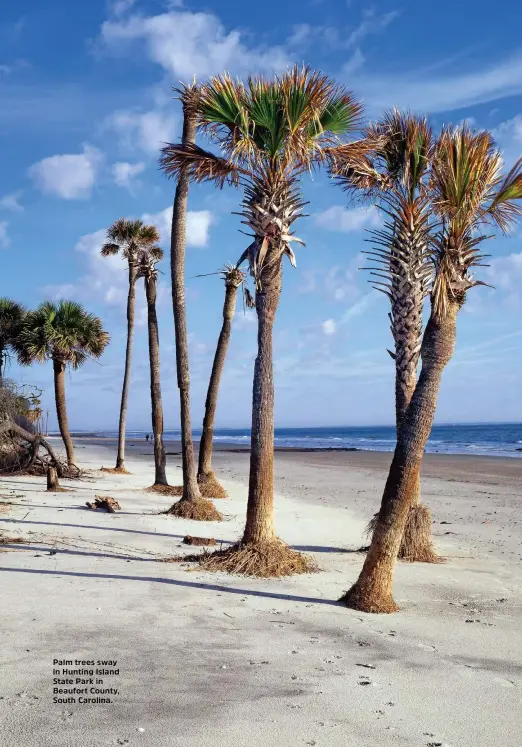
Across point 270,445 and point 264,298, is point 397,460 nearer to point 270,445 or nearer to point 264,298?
point 270,445

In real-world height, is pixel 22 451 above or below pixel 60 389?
below

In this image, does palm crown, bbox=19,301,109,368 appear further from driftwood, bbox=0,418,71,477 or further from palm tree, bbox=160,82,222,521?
palm tree, bbox=160,82,222,521

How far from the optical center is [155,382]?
21047 mm

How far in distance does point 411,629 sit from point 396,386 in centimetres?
451

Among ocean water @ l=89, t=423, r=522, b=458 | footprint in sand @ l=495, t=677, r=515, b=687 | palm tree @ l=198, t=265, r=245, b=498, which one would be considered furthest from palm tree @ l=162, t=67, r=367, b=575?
ocean water @ l=89, t=423, r=522, b=458

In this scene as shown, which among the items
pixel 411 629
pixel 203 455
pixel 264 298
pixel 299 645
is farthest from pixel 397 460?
pixel 203 455

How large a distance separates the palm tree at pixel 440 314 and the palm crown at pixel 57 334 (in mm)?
21623

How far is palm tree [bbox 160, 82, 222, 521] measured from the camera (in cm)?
1480

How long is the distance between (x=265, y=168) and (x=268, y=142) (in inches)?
13.7

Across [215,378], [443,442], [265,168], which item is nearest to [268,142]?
[265,168]

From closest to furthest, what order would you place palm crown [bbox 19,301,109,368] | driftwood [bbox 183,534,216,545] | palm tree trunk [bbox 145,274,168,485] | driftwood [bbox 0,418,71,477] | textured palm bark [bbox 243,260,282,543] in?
textured palm bark [bbox 243,260,282,543] < driftwood [bbox 183,534,216,545] < driftwood [bbox 0,418,71,477] < palm tree trunk [bbox 145,274,168,485] < palm crown [bbox 19,301,109,368]

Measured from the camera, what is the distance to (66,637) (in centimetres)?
586

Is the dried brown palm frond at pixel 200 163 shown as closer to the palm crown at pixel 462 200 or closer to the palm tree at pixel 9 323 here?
the palm crown at pixel 462 200

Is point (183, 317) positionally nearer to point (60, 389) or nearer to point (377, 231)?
point (377, 231)
